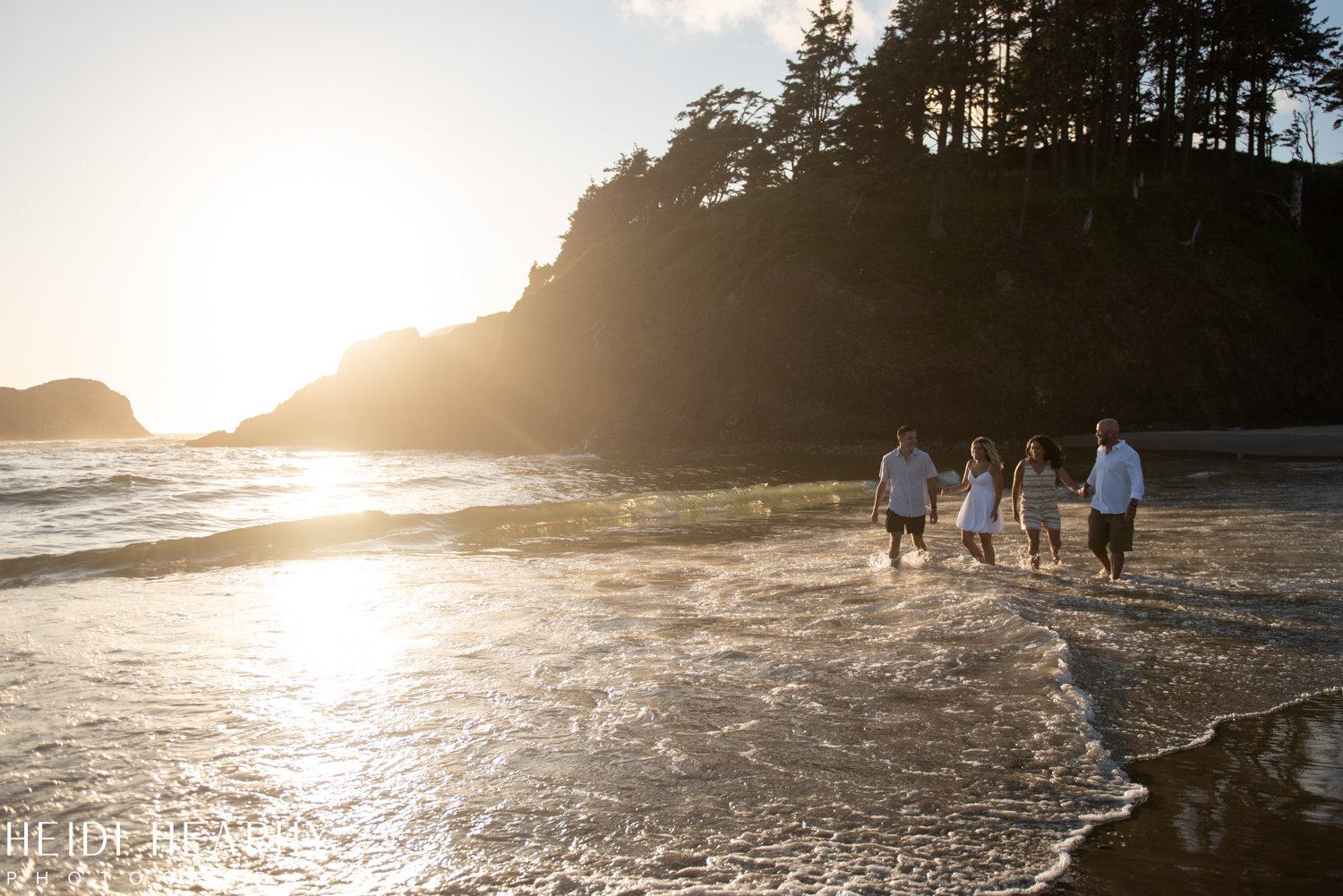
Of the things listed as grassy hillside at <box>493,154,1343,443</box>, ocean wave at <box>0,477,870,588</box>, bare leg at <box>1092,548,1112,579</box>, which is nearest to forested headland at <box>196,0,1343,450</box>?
grassy hillside at <box>493,154,1343,443</box>

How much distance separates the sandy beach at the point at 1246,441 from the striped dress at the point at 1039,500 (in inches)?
996

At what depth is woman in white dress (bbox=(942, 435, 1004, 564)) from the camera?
10570 mm

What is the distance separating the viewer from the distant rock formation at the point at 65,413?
15775cm

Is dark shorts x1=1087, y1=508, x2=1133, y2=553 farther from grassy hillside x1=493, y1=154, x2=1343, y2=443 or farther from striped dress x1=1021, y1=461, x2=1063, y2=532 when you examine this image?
grassy hillside x1=493, y1=154, x2=1343, y2=443

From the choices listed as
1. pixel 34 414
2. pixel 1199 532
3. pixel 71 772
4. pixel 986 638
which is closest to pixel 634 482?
pixel 1199 532

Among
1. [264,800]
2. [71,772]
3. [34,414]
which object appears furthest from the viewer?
[34,414]

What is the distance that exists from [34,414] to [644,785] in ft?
639

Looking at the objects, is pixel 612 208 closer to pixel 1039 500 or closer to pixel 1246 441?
pixel 1246 441

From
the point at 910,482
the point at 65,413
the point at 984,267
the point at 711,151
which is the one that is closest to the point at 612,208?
the point at 711,151

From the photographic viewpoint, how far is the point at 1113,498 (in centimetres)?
975

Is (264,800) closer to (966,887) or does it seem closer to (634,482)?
(966,887)

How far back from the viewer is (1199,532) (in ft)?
44.0

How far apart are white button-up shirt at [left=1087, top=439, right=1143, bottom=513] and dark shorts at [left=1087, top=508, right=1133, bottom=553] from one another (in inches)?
3.3

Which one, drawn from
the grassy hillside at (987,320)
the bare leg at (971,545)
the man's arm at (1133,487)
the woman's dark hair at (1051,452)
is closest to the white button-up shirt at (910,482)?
the bare leg at (971,545)
